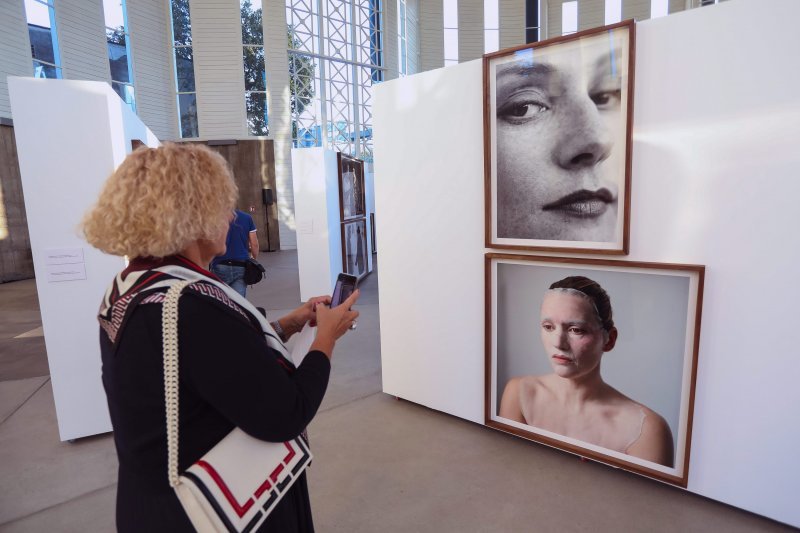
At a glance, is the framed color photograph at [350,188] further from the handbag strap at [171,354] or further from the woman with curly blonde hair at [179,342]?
the handbag strap at [171,354]

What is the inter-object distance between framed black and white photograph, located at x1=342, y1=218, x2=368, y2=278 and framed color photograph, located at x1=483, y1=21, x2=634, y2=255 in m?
5.03

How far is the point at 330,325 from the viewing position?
142cm

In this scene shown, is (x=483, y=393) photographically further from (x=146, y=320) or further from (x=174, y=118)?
(x=174, y=118)

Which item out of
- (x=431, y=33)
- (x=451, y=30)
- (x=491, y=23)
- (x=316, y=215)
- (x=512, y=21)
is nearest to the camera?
(x=316, y=215)

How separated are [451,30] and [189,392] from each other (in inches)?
708

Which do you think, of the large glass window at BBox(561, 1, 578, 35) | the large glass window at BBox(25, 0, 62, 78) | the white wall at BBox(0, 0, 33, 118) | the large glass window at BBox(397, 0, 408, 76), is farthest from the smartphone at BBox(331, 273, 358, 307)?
the large glass window at BBox(561, 1, 578, 35)

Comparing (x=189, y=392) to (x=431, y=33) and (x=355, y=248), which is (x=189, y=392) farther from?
(x=431, y=33)

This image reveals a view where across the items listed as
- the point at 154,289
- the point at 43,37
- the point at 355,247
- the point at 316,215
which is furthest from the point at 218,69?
the point at 154,289

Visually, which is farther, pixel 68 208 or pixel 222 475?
pixel 68 208

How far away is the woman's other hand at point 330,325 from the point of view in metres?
1.34

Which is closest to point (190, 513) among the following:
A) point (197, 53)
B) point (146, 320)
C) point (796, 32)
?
point (146, 320)

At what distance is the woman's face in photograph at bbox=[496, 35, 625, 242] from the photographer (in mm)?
2377

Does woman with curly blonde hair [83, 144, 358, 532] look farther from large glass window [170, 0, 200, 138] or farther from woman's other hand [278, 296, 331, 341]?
large glass window [170, 0, 200, 138]

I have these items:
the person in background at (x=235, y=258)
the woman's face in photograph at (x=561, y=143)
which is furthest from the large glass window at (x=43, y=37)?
the woman's face in photograph at (x=561, y=143)
